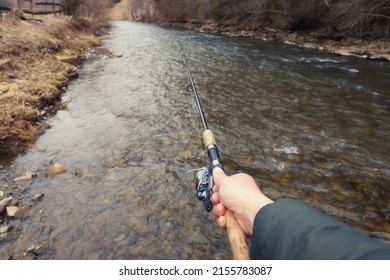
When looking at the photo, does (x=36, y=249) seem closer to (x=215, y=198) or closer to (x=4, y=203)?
(x=4, y=203)

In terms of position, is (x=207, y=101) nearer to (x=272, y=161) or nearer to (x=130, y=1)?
(x=272, y=161)

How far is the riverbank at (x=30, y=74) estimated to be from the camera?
741 cm

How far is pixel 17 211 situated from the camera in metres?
4.85

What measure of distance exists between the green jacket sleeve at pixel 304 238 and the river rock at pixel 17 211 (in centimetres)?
451

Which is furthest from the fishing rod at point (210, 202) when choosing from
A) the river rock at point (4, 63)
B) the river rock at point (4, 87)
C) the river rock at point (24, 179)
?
the river rock at point (4, 63)

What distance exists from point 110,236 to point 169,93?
7706mm

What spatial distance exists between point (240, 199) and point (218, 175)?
605 millimetres

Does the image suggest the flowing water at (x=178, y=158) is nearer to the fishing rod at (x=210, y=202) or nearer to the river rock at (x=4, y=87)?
the fishing rod at (x=210, y=202)

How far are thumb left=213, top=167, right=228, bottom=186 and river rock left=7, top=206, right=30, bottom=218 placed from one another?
3.75 metres

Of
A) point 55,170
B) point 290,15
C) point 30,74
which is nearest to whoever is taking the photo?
point 55,170

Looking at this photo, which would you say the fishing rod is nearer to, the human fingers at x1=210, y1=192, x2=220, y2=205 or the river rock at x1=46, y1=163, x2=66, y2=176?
the human fingers at x1=210, y1=192, x2=220, y2=205

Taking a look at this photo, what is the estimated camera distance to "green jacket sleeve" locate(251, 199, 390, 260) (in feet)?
4.72

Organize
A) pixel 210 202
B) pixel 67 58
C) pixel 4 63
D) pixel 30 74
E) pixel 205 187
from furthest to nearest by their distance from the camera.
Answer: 1. pixel 67 58
2. pixel 30 74
3. pixel 4 63
4. pixel 205 187
5. pixel 210 202

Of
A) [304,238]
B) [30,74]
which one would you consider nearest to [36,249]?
[304,238]
